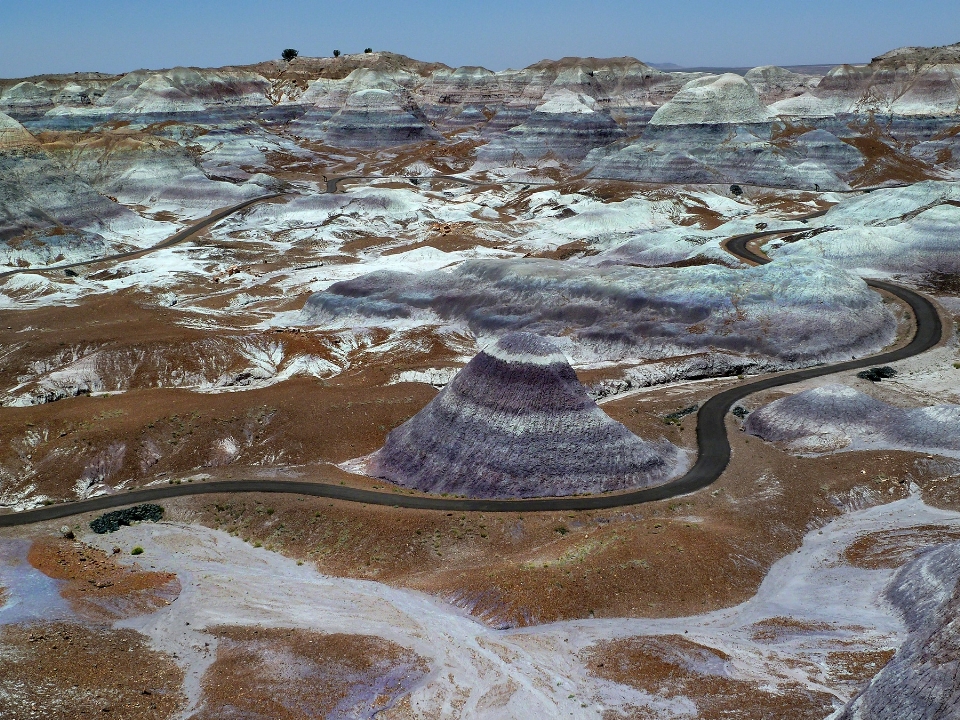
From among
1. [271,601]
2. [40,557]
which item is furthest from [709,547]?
[40,557]

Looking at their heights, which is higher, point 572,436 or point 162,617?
point 572,436

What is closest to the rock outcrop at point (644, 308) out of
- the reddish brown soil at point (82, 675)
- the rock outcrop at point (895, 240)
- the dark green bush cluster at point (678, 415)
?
the dark green bush cluster at point (678, 415)

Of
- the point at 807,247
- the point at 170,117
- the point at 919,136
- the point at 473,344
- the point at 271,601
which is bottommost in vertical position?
the point at 271,601

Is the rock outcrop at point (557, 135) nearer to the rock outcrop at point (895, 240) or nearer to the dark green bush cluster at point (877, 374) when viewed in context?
the rock outcrop at point (895, 240)

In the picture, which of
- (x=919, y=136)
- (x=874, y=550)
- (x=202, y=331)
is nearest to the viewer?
(x=874, y=550)

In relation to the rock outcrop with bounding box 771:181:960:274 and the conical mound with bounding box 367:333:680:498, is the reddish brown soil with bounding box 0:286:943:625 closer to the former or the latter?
the conical mound with bounding box 367:333:680:498

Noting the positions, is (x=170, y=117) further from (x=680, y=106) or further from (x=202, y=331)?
(x=202, y=331)

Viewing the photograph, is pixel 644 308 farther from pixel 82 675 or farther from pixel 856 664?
pixel 82 675
